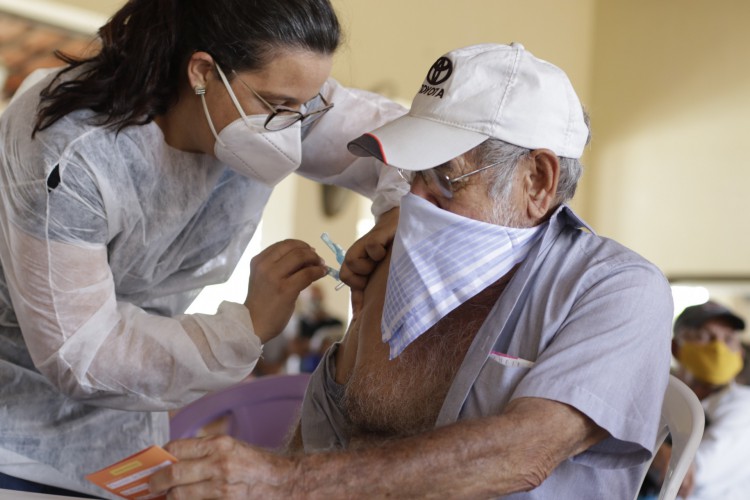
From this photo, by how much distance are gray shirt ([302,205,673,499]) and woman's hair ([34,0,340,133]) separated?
509 mm

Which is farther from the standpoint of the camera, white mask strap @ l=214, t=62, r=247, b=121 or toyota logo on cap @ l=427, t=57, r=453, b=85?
white mask strap @ l=214, t=62, r=247, b=121

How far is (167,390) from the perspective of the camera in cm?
155

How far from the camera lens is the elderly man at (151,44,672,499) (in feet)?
3.52

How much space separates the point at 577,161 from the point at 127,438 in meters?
0.95

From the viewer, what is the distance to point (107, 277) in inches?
59.1

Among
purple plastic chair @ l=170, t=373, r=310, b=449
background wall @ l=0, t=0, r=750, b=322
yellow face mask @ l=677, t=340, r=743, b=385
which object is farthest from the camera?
background wall @ l=0, t=0, r=750, b=322

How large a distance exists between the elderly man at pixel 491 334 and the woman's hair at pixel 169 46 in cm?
22

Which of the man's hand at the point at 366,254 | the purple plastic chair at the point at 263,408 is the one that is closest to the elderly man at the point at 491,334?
the man's hand at the point at 366,254

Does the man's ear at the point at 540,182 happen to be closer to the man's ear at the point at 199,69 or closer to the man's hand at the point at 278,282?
the man's hand at the point at 278,282

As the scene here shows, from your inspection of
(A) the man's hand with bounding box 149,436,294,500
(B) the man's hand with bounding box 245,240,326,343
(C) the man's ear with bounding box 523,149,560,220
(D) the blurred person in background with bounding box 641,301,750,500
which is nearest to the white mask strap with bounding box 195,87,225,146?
(B) the man's hand with bounding box 245,240,326,343

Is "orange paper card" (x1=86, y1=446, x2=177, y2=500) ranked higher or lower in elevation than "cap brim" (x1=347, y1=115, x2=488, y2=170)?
lower

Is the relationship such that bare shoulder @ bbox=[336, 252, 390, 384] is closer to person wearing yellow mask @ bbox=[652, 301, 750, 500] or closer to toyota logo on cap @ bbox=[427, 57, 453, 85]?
toyota logo on cap @ bbox=[427, 57, 453, 85]

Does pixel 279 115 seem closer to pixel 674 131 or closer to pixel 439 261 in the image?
pixel 439 261

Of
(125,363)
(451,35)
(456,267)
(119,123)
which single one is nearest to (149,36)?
(119,123)
